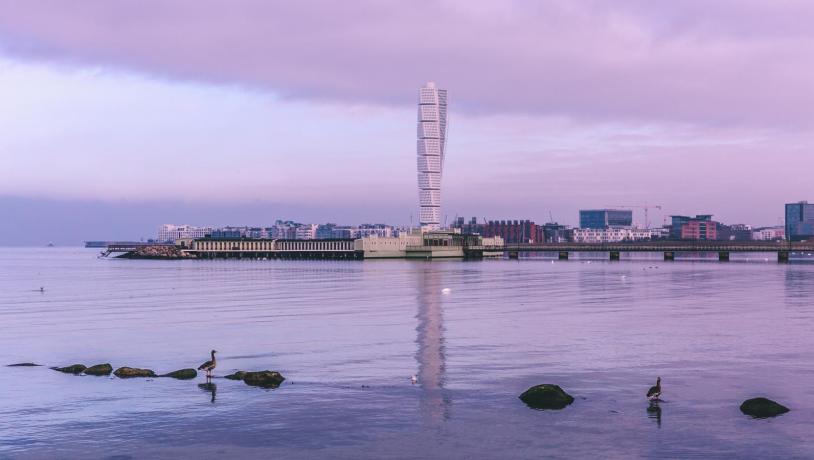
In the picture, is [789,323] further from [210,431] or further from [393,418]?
[210,431]

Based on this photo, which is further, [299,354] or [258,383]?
[299,354]

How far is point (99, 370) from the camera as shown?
40469 millimetres

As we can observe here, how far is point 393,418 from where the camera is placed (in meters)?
31.1

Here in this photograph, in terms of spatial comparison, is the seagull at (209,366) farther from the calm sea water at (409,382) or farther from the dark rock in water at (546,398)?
the dark rock in water at (546,398)

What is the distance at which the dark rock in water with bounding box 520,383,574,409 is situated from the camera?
108 feet

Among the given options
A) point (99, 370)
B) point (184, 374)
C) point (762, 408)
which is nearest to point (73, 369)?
point (99, 370)

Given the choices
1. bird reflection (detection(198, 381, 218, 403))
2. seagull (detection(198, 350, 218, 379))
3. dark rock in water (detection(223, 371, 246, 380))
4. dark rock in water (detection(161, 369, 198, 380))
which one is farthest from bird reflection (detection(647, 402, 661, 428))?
dark rock in water (detection(161, 369, 198, 380))

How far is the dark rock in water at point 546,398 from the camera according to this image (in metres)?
33.0

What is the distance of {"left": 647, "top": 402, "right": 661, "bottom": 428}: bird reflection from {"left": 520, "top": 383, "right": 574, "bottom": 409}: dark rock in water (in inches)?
119

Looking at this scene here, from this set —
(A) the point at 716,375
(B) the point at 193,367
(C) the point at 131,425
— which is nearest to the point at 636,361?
(A) the point at 716,375

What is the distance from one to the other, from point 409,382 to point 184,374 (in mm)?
10559

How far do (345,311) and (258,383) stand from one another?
38300 mm

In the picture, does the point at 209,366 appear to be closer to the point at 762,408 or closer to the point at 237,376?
the point at 237,376

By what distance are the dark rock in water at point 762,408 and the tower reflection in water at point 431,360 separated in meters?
11.3
